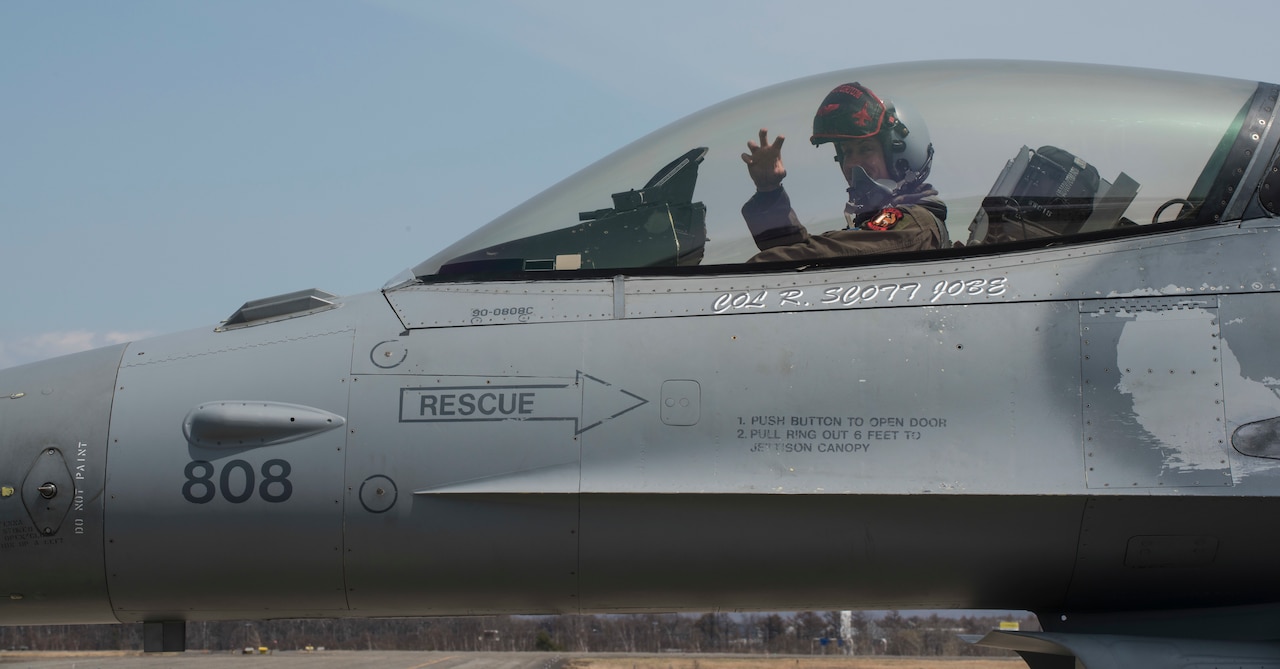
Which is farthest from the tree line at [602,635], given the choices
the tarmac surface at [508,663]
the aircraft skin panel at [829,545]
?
the aircraft skin panel at [829,545]

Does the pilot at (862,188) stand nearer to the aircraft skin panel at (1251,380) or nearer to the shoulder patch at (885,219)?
the shoulder patch at (885,219)

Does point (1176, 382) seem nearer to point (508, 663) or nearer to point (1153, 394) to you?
point (1153, 394)

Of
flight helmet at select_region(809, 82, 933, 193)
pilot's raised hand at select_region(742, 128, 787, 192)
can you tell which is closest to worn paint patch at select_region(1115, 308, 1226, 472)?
Answer: flight helmet at select_region(809, 82, 933, 193)

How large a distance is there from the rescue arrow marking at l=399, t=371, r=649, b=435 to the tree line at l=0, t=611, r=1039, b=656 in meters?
23.3

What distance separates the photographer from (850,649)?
29.3 metres

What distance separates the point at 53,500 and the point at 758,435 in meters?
3.15

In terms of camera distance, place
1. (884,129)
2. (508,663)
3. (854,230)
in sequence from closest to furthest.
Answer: (854,230) < (884,129) < (508,663)

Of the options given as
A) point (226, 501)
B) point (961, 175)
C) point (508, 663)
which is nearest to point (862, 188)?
point (961, 175)

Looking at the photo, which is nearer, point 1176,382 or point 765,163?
point 1176,382

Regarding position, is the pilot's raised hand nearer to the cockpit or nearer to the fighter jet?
the cockpit

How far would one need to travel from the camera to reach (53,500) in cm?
500

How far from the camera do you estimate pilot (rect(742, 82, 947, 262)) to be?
5363mm

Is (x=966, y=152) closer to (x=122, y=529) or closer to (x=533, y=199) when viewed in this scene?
(x=533, y=199)

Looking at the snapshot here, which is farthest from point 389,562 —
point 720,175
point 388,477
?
point 720,175
